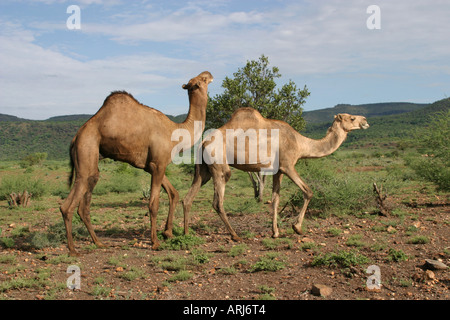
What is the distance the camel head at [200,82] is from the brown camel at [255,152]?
3.01ft

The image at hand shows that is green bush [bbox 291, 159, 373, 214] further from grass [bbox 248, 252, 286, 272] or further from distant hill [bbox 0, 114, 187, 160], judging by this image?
distant hill [bbox 0, 114, 187, 160]

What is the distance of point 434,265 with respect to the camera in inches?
254

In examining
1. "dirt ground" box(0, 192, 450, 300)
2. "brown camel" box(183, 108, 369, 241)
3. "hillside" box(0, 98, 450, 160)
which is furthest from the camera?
"hillside" box(0, 98, 450, 160)

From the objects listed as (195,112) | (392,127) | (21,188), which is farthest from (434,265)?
(392,127)

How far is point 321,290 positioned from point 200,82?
5.10 m

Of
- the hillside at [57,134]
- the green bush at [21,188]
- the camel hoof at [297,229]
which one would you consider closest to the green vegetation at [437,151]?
the camel hoof at [297,229]

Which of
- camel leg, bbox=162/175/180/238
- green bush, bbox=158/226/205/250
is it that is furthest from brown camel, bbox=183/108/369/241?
green bush, bbox=158/226/205/250

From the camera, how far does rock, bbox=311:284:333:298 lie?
18.7 ft

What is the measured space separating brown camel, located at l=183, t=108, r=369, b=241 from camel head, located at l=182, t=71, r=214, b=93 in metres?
0.92

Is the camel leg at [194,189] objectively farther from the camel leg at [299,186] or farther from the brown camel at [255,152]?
the camel leg at [299,186]

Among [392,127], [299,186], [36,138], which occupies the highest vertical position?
[392,127]

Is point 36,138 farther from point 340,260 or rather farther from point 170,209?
point 340,260

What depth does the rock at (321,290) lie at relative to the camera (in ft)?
18.7
